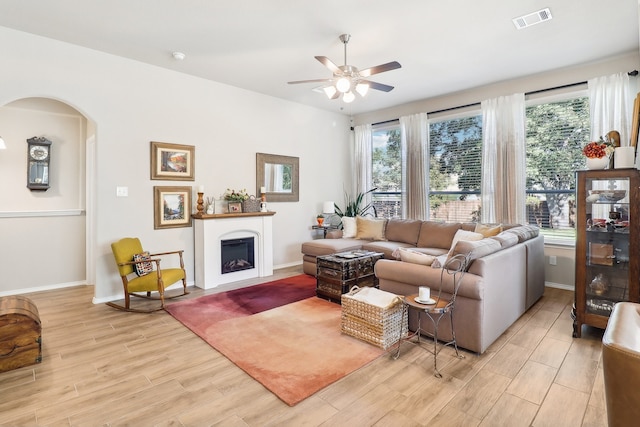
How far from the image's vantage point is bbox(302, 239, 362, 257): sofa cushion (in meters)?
5.07

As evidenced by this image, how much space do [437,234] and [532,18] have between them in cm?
300

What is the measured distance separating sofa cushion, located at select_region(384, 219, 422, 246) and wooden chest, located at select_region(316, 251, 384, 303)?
4.69ft

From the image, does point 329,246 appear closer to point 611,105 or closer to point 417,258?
point 417,258

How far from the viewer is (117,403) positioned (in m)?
2.13

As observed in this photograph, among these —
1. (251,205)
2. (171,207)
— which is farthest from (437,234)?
(171,207)

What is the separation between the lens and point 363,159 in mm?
6984

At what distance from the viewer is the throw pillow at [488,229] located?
4.47 m

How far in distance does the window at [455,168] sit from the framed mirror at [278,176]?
8.28ft

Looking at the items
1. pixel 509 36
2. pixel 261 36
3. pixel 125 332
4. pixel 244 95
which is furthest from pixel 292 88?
pixel 125 332

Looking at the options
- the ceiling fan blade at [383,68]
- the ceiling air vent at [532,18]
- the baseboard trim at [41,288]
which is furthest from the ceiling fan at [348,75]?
the baseboard trim at [41,288]

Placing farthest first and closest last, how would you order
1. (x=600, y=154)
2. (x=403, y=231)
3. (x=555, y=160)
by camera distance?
(x=403, y=231)
(x=555, y=160)
(x=600, y=154)

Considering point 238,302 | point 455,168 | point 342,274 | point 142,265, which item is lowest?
point 238,302

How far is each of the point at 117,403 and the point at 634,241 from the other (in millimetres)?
4264

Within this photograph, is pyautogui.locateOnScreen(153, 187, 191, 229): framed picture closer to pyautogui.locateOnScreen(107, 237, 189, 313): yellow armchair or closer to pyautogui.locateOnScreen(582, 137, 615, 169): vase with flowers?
pyautogui.locateOnScreen(107, 237, 189, 313): yellow armchair
